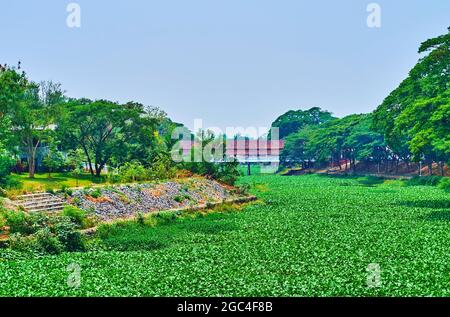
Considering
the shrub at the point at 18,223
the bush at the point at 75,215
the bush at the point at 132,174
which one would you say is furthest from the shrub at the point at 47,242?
the bush at the point at 132,174

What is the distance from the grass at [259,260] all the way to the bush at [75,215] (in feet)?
4.35

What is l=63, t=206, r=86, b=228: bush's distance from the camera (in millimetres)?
27938

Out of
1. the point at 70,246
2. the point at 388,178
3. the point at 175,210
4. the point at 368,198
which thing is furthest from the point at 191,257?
the point at 388,178

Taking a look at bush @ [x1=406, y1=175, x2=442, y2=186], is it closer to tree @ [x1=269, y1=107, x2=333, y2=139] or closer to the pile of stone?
the pile of stone

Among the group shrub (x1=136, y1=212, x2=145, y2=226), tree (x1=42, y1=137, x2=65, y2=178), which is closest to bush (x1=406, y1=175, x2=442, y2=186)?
tree (x1=42, y1=137, x2=65, y2=178)

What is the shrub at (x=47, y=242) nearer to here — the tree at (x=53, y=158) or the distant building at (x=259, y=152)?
the tree at (x=53, y=158)

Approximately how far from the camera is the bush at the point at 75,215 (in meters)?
27.9

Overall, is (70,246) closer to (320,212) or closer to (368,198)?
(320,212)

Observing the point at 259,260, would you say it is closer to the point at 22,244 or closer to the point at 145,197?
the point at 22,244

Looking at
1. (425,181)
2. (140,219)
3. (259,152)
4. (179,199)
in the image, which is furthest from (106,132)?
(259,152)

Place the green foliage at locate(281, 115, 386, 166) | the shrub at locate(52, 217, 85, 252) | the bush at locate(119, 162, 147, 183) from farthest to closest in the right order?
the green foliage at locate(281, 115, 386, 166), the bush at locate(119, 162, 147, 183), the shrub at locate(52, 217, 85, 252)

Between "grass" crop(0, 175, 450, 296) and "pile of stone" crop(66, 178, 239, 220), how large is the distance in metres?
2.72

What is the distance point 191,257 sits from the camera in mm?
22844

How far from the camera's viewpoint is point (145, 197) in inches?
1526
